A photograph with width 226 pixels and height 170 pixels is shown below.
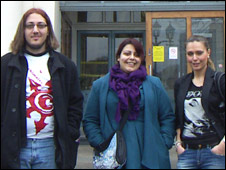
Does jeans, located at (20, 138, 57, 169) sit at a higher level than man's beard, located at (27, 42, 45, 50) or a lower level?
lower

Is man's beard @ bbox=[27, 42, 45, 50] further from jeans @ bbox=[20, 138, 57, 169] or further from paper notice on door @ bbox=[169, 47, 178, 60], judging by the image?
paper notice on door @ bbox=[169, 47, 178, 60]

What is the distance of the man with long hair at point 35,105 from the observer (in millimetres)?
2510

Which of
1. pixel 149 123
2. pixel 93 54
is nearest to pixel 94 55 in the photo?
pixel 93 54

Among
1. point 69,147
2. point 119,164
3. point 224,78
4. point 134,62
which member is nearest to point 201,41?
point 224,78

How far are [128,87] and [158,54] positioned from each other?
4.13 metres

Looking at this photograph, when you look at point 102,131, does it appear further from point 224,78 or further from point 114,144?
point 224,78

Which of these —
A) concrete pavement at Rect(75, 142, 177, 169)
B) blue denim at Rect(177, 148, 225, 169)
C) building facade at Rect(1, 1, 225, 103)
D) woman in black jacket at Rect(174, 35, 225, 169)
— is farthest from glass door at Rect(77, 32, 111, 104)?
blue denim at Rect(177, 148, 225, 169)

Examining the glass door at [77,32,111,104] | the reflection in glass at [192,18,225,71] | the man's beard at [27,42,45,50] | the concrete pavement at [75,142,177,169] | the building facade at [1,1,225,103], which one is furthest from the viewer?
the glass door at [77,32,111,104]

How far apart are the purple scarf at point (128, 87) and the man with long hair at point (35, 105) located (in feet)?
1.30

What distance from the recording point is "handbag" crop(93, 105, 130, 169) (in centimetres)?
272

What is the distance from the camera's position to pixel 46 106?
2.61m

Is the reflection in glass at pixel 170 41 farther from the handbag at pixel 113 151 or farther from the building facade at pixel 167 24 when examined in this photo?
the handbag at pixel 113 151

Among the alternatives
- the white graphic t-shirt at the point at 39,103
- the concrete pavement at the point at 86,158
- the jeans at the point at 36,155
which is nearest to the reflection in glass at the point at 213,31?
the concrete pavement at the point at 86,158

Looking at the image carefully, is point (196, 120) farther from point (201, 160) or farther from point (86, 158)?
point (86, 158)
